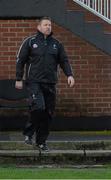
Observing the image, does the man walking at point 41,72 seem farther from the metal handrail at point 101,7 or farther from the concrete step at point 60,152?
the metal handrail at point 101,7

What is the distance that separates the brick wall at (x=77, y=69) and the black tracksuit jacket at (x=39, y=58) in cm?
249

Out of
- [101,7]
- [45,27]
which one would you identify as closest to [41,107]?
[45,27]

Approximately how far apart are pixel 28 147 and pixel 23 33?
292 centimetres

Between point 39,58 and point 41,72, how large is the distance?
0.65 feet

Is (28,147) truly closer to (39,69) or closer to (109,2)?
(39,69)

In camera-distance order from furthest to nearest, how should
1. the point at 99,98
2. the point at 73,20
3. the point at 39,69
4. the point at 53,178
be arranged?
the point at 99,98, the point at 73,20, the point at 39,69, the point at 53,178

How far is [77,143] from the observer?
10.4 meters

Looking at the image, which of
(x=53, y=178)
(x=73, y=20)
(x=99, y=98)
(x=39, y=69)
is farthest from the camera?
(x=99, y=98)

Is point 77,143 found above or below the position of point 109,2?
below

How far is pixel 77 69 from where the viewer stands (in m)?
12.5

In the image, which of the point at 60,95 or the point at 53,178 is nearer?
the point at 53,178

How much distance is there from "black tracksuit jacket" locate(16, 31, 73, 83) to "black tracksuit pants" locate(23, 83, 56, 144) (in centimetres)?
11

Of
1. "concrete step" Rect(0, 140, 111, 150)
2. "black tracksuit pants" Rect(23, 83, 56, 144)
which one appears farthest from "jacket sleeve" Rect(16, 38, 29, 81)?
"concrete step" Rect(0, 140, 111, 150)

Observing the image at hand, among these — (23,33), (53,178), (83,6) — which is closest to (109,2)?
(83,6)
